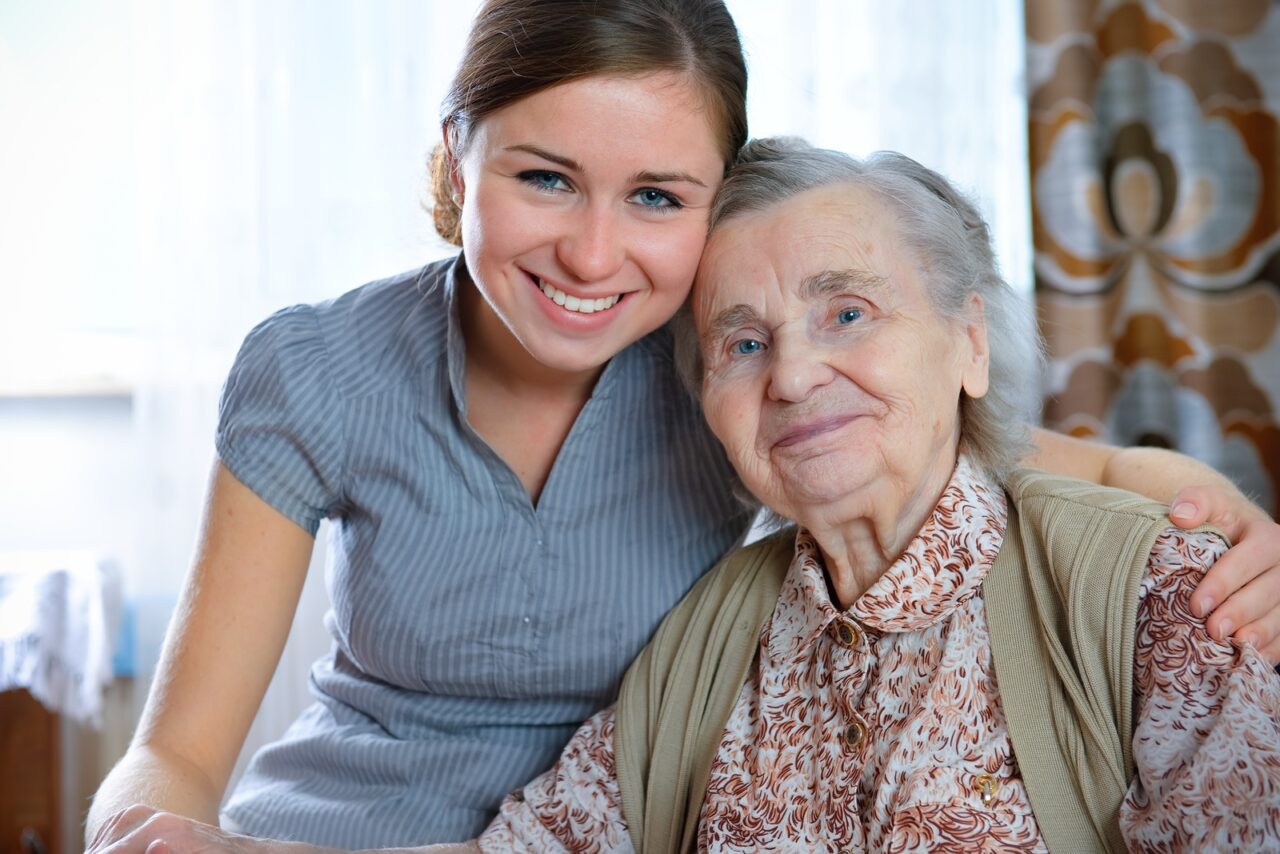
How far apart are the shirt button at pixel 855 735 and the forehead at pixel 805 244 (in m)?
0.47

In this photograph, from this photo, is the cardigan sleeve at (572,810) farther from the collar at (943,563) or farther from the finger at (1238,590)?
→ the finger at (1238,590)

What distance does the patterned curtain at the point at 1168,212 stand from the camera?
10.7ft

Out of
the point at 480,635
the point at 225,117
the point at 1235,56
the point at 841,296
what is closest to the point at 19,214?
the point at 225,117

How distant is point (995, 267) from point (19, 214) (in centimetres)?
253

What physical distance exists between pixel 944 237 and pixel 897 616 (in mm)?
420

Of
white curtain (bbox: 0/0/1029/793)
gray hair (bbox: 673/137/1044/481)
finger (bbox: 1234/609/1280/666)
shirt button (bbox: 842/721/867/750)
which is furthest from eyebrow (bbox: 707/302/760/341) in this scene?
white curtain (bbox: 0/0/1029/793)

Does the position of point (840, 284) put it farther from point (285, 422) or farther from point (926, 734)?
point (285, 422)

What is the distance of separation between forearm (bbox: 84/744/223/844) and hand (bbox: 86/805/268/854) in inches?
2.5

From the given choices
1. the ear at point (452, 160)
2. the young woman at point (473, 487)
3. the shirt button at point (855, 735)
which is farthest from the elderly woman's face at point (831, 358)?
the ear at point (452, 160)

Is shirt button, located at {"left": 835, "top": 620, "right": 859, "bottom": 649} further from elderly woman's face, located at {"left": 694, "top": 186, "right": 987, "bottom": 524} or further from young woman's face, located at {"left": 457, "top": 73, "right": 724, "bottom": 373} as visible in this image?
young woman's face, located at {"left": 457, "top": 73, "right": 724, "bottom": 373}

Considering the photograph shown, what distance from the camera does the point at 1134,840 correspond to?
3.88 ft

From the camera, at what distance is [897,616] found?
4.40 feet

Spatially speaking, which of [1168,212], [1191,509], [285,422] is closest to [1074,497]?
[1191,509]

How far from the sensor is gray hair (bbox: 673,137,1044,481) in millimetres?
1410
